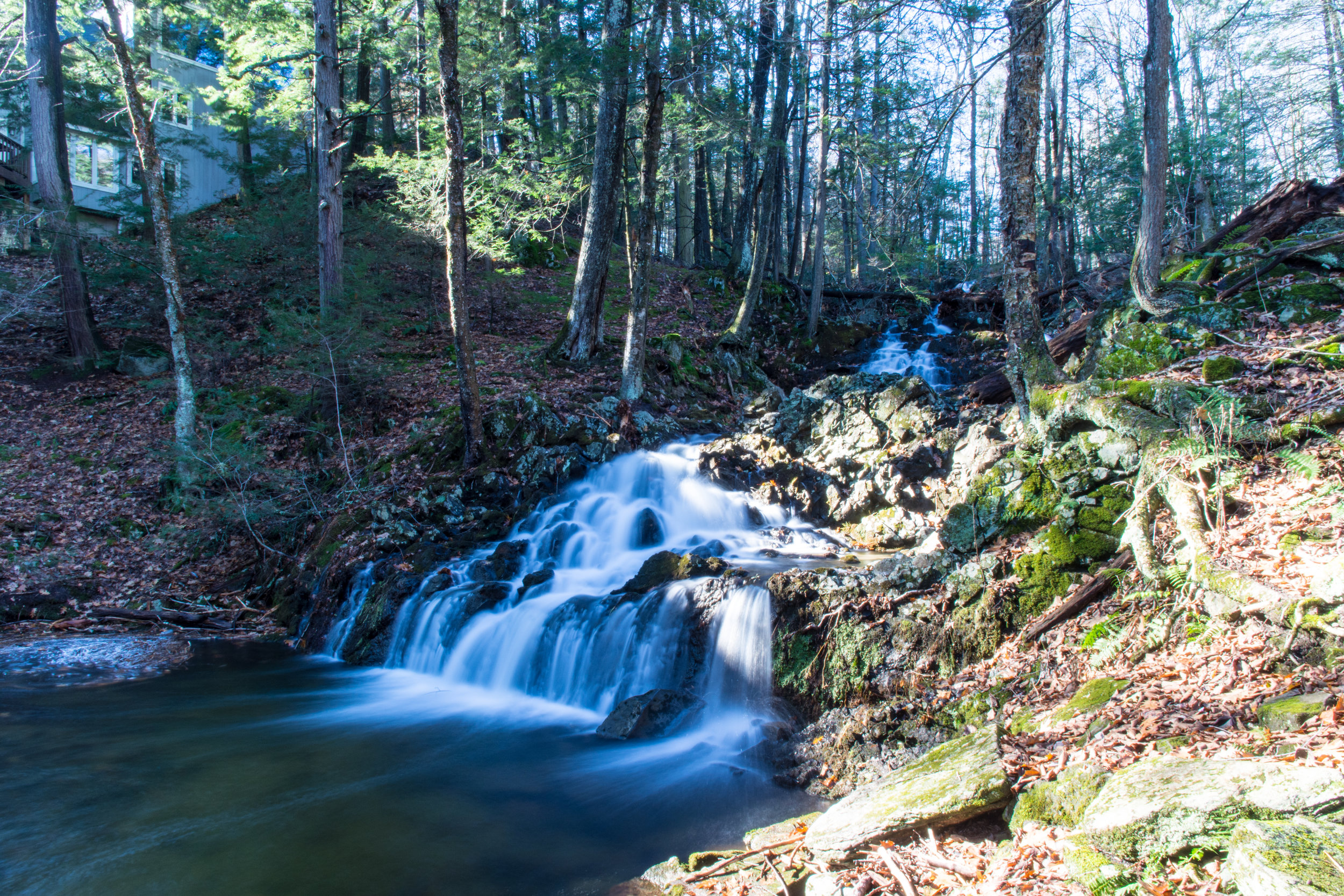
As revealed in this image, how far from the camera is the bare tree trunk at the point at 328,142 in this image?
44.1ft

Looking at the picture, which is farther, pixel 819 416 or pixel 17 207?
pixel 17 207

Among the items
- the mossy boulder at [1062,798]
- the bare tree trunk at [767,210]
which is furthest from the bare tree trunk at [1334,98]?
A: the mossy boulder at [1062,798]

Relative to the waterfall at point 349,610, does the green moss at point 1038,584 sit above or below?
above

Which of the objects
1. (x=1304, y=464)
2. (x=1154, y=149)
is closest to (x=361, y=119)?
(x=1154, y=149)

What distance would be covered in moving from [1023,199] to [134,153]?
24.2 meters

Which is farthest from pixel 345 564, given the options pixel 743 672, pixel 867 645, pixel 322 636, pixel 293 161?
pixel 293 161

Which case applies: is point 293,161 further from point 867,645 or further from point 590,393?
point 867,645

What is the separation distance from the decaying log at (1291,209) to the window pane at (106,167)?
32.2 meters

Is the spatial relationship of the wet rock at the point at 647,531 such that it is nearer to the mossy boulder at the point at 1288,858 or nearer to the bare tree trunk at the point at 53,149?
the mossy boulder at the point at 1288,858

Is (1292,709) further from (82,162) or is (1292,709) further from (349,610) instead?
(82,162)

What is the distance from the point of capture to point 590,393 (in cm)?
1299

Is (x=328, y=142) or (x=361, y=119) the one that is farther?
(x=361, y=119)

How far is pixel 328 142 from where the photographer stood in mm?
13461

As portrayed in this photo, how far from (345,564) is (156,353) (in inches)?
400
